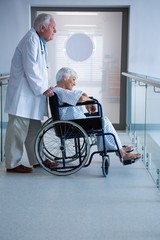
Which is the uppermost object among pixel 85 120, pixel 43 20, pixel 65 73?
pixel 43 20

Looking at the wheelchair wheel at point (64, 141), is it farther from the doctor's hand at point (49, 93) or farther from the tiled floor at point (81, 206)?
the doctor's hand at point (49, 93)

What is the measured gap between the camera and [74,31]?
20.0ft

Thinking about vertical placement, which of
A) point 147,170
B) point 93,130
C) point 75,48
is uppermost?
point 75,48

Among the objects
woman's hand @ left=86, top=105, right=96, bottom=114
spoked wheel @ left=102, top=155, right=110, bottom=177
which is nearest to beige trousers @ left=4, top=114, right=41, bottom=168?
woman's hand @ left=86, top=105, right=96, bottom=114

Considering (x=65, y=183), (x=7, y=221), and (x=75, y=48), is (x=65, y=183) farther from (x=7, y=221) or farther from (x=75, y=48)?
A: (x=75, y=48)

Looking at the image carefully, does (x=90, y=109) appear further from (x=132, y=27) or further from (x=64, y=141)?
(x=132, y=27)

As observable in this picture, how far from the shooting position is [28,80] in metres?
3.55

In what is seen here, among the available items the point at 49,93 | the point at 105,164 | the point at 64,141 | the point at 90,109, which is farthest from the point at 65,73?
the point at 105,164

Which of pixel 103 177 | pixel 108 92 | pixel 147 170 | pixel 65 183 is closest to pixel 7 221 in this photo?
pixel 65 183

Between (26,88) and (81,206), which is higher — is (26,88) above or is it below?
above

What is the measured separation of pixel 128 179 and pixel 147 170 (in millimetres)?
383

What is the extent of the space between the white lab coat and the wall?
2.45m

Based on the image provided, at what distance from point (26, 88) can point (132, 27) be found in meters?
2.91

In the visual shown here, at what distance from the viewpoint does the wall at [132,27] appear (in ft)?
19.4
